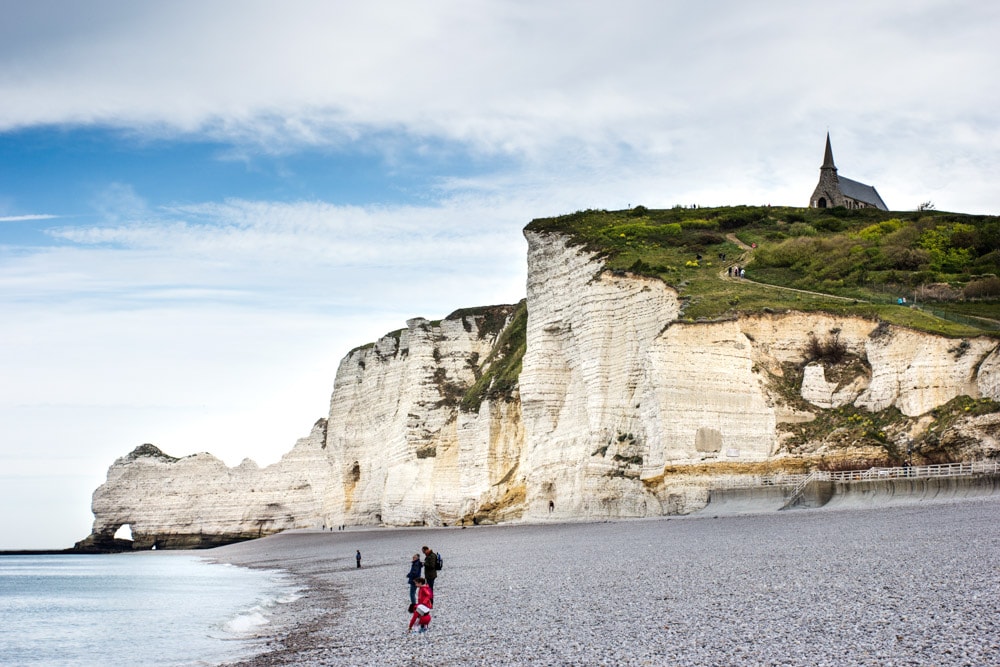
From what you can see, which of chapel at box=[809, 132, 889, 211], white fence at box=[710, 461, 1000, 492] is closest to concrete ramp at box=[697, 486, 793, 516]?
white fence at box=[710, 461, 1000, 492]

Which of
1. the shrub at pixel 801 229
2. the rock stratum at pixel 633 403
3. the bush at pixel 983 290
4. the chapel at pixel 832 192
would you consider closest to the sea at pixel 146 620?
the rock stratum at pixel 633 403

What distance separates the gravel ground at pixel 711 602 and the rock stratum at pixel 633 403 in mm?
8282

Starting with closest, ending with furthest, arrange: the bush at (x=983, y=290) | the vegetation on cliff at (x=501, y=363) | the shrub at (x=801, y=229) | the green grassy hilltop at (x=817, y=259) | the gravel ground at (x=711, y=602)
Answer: the gravel ground at (x=711, y=602) < the green grassy hilltop at (x=817, y=259) < the bush at (x=983, y=290) < the vegetation on cliff at (x=501, y=363) < the shrub at (x=801, y=229)

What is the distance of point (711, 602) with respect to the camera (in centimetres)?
1497

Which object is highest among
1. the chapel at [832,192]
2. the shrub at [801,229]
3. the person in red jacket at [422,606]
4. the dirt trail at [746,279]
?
the chapel at [832,192]

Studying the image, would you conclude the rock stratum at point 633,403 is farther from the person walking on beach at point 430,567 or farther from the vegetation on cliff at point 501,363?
the person walking on beach at point 430,567

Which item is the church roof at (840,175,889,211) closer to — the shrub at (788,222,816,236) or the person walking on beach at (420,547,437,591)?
the shrub at (788,222,816,236)

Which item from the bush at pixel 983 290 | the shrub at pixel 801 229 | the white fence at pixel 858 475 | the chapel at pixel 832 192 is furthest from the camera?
the chapel at pixel 832 192

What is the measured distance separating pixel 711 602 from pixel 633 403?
1131 inches

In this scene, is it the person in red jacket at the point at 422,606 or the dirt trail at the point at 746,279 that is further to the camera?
the dirt trail at the point at 746,279

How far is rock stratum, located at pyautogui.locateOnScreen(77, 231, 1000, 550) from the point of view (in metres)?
36.3

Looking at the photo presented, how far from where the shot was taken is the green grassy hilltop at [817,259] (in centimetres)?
4288

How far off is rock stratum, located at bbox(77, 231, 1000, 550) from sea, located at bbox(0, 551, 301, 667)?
14.4 metres

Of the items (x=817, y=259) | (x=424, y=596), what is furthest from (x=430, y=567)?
(x=817, y=259)
